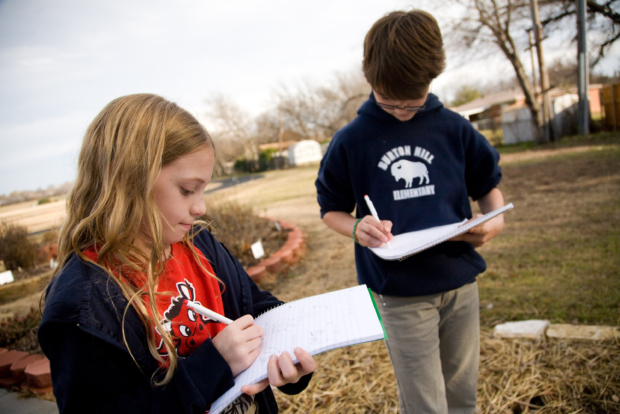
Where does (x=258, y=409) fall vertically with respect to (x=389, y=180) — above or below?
below

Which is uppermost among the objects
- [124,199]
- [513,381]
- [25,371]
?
[124,199]

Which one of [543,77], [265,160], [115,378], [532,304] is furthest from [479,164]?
[265,160]

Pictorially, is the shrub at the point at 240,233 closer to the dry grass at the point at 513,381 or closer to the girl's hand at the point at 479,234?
the dry grass at the point at 513,381

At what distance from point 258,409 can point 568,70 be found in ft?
93.7

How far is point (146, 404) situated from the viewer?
0.91m

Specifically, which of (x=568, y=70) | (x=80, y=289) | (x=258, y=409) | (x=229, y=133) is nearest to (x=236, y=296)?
(x=258, y=409)

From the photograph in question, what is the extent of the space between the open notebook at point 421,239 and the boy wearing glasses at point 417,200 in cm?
5

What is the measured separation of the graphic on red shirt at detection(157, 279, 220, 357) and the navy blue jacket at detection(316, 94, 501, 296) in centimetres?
76

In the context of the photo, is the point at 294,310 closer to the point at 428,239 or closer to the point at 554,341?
the point at 428,239

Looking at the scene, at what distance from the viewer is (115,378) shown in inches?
35.6

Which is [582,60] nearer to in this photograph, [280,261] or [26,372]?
[280,261]

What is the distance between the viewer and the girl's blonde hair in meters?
1.01

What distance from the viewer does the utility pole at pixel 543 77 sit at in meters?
13.7

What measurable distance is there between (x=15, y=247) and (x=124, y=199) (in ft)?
20.1
